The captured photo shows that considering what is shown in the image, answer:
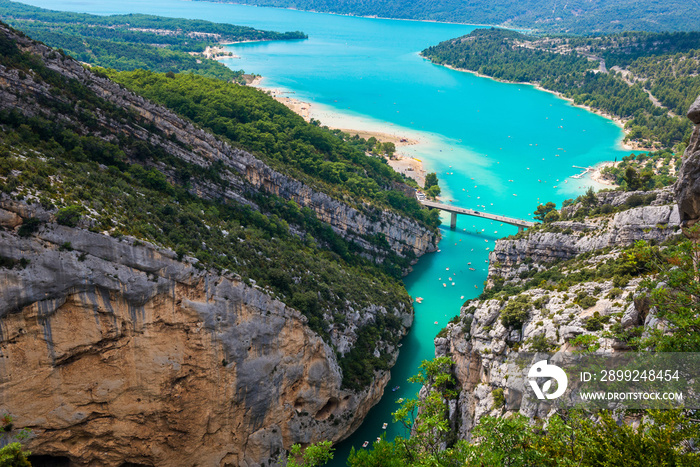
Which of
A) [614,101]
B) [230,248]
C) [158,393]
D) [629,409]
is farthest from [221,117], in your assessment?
[614,101]

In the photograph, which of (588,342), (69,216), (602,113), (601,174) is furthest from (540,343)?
(602,113)

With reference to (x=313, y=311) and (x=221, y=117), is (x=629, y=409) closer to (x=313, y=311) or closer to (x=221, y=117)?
(x=313, y=311)

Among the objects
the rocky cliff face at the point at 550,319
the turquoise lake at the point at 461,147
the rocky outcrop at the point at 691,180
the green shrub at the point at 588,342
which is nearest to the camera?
the rocky outcrop at the point at 691,180

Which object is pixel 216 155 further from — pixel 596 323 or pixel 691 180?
pixel 691 180

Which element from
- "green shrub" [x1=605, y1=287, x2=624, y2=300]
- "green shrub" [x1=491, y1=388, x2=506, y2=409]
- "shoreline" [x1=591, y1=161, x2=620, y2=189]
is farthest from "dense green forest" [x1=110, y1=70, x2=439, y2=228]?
"shoreline" [x1=591, y1=161, x2=620, y2=189]

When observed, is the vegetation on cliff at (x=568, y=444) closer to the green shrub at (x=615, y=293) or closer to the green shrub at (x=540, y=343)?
the green shrub at (x=540, y=343)

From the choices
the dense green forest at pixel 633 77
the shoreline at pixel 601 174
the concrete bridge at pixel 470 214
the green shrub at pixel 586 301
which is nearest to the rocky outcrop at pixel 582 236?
the green shrub at pixel 586 301
